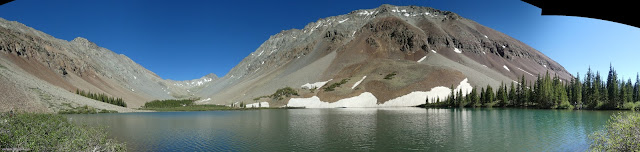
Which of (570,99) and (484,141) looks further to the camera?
(570,99)

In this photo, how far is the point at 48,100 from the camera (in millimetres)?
136250

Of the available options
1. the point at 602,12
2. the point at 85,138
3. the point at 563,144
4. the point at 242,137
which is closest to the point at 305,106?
the point at 242,137

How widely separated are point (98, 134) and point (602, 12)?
30207 mm

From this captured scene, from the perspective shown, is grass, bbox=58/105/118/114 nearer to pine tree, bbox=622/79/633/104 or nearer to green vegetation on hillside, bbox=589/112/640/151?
green vegetation on hillside, bbox=589/112/640/151

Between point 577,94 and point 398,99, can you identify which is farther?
point 398,99

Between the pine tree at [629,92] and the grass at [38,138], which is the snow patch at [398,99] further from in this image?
the grass at [38,138]

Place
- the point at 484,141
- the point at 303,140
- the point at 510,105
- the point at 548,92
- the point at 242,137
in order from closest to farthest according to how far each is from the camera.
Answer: the point at 484,141 < the point at 303,140 < the point at 242,137 < the point at 548,92 < the point at 510,105

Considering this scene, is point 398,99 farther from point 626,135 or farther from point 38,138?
point 38,138

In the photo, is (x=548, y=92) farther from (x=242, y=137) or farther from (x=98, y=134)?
(x=98, y=134)

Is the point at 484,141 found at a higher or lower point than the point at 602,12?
lower

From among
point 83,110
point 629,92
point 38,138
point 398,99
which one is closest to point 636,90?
point 629,92

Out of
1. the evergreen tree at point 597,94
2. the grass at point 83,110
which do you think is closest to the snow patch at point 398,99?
the evergreen tree at point 597,94

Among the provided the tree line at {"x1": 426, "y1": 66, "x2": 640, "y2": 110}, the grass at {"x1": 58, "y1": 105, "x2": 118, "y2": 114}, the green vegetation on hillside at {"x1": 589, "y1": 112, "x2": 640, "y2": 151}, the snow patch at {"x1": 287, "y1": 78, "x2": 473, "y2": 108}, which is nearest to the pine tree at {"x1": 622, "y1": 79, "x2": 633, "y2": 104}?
the tree line at {"x1": 426, "y1": 66, "x2": 640, "y2": 110}

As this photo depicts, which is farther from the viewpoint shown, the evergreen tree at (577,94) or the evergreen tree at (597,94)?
the evergreen tree at (577,94)
